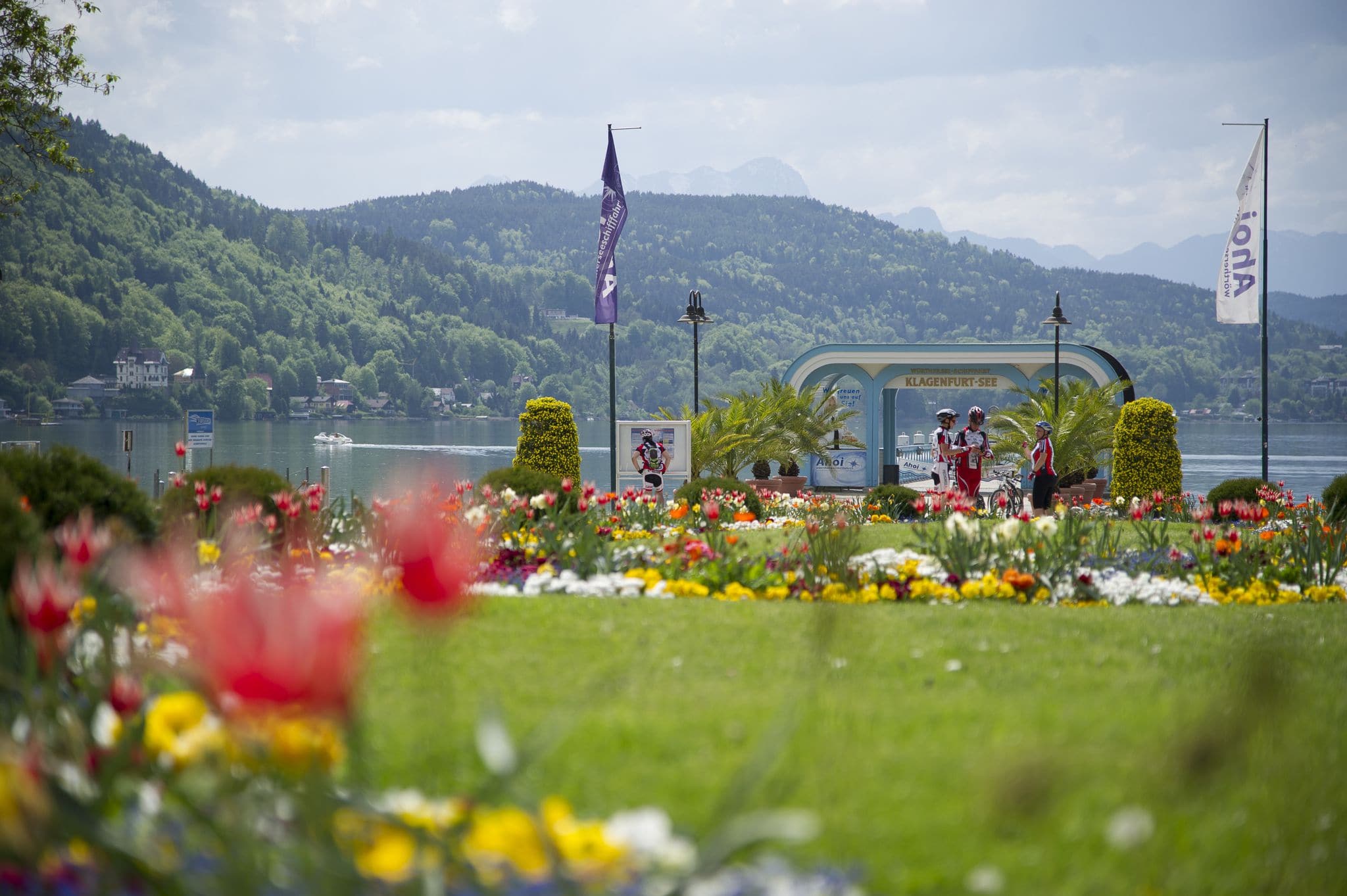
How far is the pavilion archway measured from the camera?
29.7m

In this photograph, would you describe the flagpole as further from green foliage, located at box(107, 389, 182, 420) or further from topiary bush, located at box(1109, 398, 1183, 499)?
green foliage, located at box(107, 389, 182, 420)

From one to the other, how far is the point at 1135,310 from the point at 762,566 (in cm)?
12401

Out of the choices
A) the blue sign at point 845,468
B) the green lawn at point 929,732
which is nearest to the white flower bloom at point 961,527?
the green lawn at point 929,732

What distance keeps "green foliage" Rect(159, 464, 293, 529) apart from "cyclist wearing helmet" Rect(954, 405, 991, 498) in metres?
10.4

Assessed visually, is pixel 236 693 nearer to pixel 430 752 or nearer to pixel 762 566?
pixel 430 752

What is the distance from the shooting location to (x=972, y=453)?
1575 cm

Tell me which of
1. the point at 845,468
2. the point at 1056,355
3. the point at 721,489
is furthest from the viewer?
the point at 845,468

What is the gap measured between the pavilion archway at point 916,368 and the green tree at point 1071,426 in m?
2.68

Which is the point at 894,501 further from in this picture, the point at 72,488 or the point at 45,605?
the point at 45,605

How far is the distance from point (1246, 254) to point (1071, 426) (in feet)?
16.3

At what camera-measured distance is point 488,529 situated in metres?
9.00

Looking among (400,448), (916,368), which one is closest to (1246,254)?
Answer: (916,368)

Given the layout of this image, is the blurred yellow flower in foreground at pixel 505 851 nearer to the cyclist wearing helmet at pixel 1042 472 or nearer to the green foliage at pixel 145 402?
the cyclist wearing helmet at pixel 1042 472

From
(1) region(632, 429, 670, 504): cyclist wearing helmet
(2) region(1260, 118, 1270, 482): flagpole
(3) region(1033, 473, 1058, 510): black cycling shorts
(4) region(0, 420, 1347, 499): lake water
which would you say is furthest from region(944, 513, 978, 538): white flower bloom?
(2) region(1260, 118, 1270, 482): flagpole
